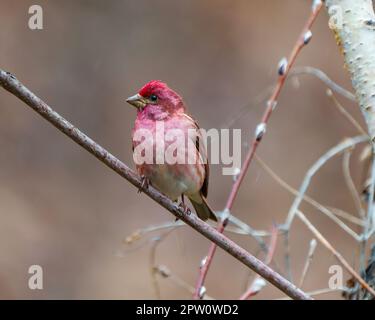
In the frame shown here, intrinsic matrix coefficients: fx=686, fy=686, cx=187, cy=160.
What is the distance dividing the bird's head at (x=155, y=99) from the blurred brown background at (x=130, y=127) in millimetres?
2946

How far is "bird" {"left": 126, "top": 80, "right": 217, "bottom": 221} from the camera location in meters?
3.56

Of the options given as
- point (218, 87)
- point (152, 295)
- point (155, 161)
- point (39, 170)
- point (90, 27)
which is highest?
point (90, 27)

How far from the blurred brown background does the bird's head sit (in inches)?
116

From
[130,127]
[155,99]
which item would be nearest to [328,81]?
[155,99]

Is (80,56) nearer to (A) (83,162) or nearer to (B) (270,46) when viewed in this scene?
(A) (83,162)

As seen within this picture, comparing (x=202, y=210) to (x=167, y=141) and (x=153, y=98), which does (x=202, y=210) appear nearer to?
(x=167, y=141)

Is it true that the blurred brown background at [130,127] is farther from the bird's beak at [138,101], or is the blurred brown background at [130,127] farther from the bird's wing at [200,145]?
the bird's beak at [138,101]

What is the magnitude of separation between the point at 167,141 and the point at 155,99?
26 centimetres

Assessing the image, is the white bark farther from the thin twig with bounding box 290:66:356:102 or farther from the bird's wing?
the bird's wing

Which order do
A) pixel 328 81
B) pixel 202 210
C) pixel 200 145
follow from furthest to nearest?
1. pixel 202 210
2. pixel 200 145
3. pixel 328 81

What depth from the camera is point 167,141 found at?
3561 millimetres
